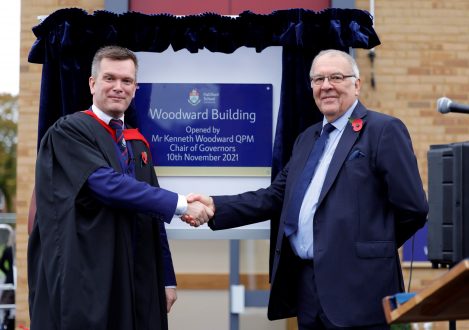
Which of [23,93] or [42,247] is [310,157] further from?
[23,93]

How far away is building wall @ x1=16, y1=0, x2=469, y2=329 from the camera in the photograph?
Answer: 5.95 m

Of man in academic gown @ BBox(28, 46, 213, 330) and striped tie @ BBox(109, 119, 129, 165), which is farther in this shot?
striped tie @ BBox(109, 119, 129, 165)

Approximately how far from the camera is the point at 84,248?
3.53 metres

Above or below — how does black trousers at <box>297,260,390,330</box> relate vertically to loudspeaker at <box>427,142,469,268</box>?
below

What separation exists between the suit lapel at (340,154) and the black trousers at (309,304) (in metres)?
0.36

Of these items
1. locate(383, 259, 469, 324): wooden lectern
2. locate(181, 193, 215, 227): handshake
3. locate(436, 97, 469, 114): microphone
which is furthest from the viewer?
locate(181, 193, 215, 227): handshake

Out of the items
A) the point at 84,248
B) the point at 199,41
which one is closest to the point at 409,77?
the point at 199,41

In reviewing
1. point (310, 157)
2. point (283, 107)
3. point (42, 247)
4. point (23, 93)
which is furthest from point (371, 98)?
point (42, 247)

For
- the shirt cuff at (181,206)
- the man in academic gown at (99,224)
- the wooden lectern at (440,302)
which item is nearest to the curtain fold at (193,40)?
the man in academic gown at (99,224)

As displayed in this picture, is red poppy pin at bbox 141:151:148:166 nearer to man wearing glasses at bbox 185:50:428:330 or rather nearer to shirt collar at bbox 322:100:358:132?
man wearing glasses at bbox 185:50:428:330

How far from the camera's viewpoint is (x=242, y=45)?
4.32 m

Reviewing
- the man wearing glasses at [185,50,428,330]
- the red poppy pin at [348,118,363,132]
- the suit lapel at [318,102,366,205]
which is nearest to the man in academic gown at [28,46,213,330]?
the man wearing glasses at [185,50,428,330]

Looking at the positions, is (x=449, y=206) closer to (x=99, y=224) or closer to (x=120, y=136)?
(x=99, y=224)

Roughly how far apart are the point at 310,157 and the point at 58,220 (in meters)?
1.28
